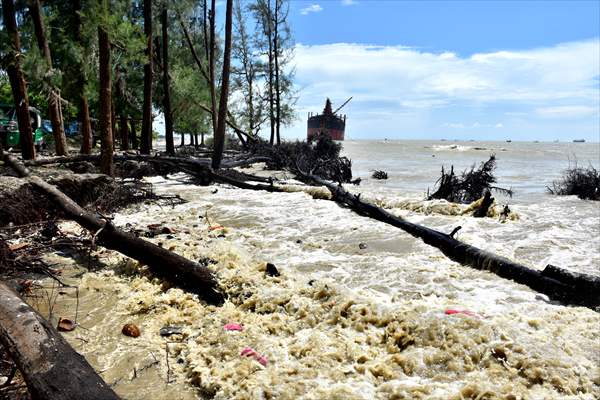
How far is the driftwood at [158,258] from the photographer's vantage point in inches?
181

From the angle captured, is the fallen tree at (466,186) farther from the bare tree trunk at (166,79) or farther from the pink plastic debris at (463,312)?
the bare tree trunk at (166,79)

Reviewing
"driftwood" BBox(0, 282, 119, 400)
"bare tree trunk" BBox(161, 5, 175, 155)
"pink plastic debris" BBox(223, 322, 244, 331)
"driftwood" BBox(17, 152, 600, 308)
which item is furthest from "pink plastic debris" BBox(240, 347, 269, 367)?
"bare tree trunk" BBox(161, 5, 175, 155)

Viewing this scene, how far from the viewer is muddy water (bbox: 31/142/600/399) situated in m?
2.99

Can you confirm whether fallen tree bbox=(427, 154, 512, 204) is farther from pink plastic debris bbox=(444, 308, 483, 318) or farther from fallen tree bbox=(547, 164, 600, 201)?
pink plastic debris bbox=(444, 308, 483, 318)

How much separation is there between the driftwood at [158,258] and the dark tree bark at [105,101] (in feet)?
17.0

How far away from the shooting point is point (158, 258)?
4988 millimetres

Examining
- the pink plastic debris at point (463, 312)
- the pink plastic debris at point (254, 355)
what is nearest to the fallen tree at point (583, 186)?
the pink plastic debris at point (463, 312)

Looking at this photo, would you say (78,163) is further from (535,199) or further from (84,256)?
(535,199)

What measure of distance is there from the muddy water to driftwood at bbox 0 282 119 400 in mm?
657

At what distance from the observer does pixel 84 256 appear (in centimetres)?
583

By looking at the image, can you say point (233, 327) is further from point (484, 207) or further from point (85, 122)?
point (85, 122)

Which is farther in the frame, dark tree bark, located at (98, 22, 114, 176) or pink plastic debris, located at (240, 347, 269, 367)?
dark tree bark, located at (98, 22, 114, 176)

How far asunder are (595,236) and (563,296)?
4.49m

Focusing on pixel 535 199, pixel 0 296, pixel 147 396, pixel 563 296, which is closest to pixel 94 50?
pixel 0 296
